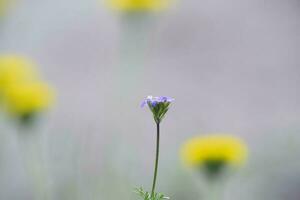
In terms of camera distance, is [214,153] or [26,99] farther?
[26,99]

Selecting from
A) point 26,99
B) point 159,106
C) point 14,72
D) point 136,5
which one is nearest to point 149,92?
point 136,5

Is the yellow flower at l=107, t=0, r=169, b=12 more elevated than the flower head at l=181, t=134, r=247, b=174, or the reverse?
the yellow flower at l=107, t=0, r=169, b=12

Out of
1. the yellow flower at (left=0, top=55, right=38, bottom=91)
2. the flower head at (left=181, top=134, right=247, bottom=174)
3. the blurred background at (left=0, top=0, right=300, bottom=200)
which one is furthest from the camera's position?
the blurred background at (left=0, top=0, right=300, bottom=200)

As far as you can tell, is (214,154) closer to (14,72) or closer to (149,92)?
(14,72)

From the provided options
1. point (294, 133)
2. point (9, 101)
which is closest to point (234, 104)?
point (294, 133)

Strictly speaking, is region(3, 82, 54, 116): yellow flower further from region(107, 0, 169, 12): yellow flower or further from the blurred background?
region(107, 0, 169, 12): yellow flower

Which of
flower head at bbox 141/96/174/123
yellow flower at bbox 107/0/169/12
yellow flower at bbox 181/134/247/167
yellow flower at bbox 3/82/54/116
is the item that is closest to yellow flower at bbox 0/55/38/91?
yellow flower at bbox 3/82/54/116

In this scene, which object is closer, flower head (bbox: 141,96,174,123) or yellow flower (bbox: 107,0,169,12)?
Result: flower head (bbox: 141,96,174,123)
